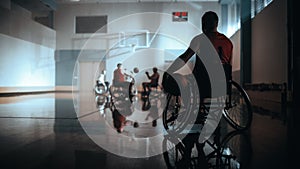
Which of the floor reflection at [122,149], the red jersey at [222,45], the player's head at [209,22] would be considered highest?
the player's head at [209,22]

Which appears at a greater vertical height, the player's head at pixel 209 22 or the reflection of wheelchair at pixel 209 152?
the player's head at pixel 209 22

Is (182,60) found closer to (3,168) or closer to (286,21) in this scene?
(3,168)

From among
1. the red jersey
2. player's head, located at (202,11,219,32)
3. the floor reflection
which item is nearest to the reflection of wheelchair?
the floor reflection

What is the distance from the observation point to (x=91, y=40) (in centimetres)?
1294

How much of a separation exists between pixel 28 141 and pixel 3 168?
1.99 ft

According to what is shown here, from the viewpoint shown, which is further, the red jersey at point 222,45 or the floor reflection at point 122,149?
the red jersey at point 222,45

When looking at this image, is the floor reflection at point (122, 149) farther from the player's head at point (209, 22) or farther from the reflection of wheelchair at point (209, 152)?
the player's head at point (209, 22)

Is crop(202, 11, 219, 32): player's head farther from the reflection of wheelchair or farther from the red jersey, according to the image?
the reflection of wheelchair

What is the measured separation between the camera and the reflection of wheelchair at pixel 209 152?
126cm

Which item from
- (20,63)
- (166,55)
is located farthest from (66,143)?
(166,55)

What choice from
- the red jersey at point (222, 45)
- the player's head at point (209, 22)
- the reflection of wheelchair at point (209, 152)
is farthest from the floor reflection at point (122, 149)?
the player's head at point (209, 22)

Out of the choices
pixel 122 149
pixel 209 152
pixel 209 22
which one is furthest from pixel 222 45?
pixel 122 149

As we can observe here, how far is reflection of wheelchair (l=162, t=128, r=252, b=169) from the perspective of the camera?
1262mm

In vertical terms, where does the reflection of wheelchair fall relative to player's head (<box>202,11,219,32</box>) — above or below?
below
